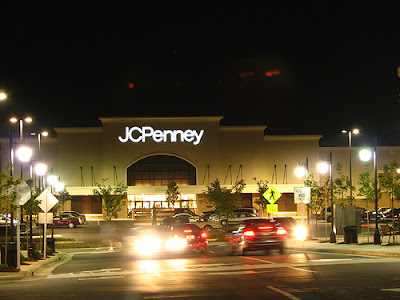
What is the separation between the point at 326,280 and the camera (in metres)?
14.3

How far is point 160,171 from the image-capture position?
80000 millimetres

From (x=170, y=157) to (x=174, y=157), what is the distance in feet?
1.86

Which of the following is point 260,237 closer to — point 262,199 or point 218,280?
point 218,280

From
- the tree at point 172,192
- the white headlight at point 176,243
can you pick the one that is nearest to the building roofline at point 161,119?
the tree at point 172,192

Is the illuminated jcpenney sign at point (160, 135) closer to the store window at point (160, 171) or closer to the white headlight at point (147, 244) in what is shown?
the store window at point (160, 171)

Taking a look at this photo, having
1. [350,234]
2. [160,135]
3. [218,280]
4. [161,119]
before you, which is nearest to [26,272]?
[218,280]

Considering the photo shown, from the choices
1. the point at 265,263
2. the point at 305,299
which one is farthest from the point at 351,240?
the point at 305,299

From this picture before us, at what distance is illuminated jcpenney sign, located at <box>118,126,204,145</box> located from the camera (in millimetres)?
78750

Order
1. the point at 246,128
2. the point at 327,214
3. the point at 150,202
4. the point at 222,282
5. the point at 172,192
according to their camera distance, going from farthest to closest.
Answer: the point at 246,128 < the point at 150,202 < the point at 172,192 < the point at 327,214 < the point at 222,282

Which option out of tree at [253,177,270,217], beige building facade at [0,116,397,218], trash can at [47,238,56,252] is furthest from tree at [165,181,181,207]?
trash can at [47,238,56,252]

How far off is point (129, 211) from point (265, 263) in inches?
2340

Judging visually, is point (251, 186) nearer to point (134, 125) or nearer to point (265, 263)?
point (134, 125)

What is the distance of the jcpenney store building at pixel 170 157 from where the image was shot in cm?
7862

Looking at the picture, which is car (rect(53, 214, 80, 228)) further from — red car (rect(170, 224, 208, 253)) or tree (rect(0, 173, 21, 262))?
tree (rect(0, 173, 21, 262))
